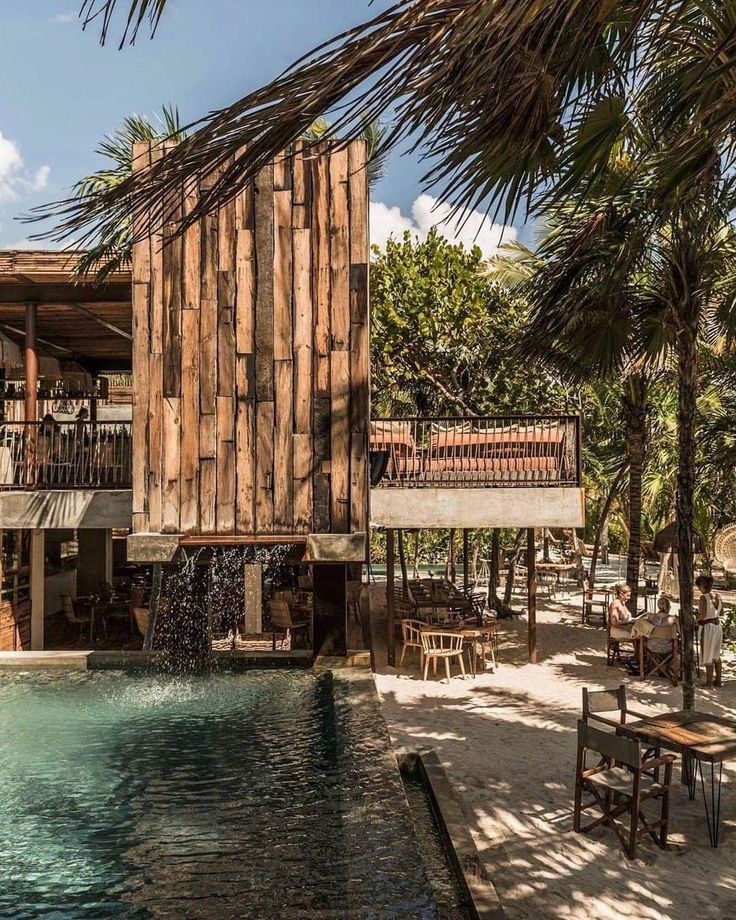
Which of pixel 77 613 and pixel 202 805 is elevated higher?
pixel 77 613

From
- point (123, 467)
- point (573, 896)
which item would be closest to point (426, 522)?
point (123, 467)

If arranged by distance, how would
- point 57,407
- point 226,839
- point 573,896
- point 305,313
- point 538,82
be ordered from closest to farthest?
point 538,82 < point 226,839 < point 573,896 < point 305,313 < point 57,407

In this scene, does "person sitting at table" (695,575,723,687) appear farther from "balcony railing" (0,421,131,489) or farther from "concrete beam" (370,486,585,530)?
→ "balcony railing" (0,421,131,489)

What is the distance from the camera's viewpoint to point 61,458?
42.6 feet

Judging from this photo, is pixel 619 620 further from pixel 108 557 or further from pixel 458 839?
pixel 108 557

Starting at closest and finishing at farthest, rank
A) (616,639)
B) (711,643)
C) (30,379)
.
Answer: (30,379) < (711,643) < (616,639)

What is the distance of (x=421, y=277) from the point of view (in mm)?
19266

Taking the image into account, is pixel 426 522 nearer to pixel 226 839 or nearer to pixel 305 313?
pixel 305 313

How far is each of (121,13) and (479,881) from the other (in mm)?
5123

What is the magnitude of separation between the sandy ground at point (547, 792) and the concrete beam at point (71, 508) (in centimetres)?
461

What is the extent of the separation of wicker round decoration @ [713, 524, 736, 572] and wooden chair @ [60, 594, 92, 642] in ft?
48.8

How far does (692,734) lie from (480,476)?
6.11 m

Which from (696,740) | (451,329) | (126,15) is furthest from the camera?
(451,329)

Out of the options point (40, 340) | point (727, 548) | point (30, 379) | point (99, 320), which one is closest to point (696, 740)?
point (30, 379)
